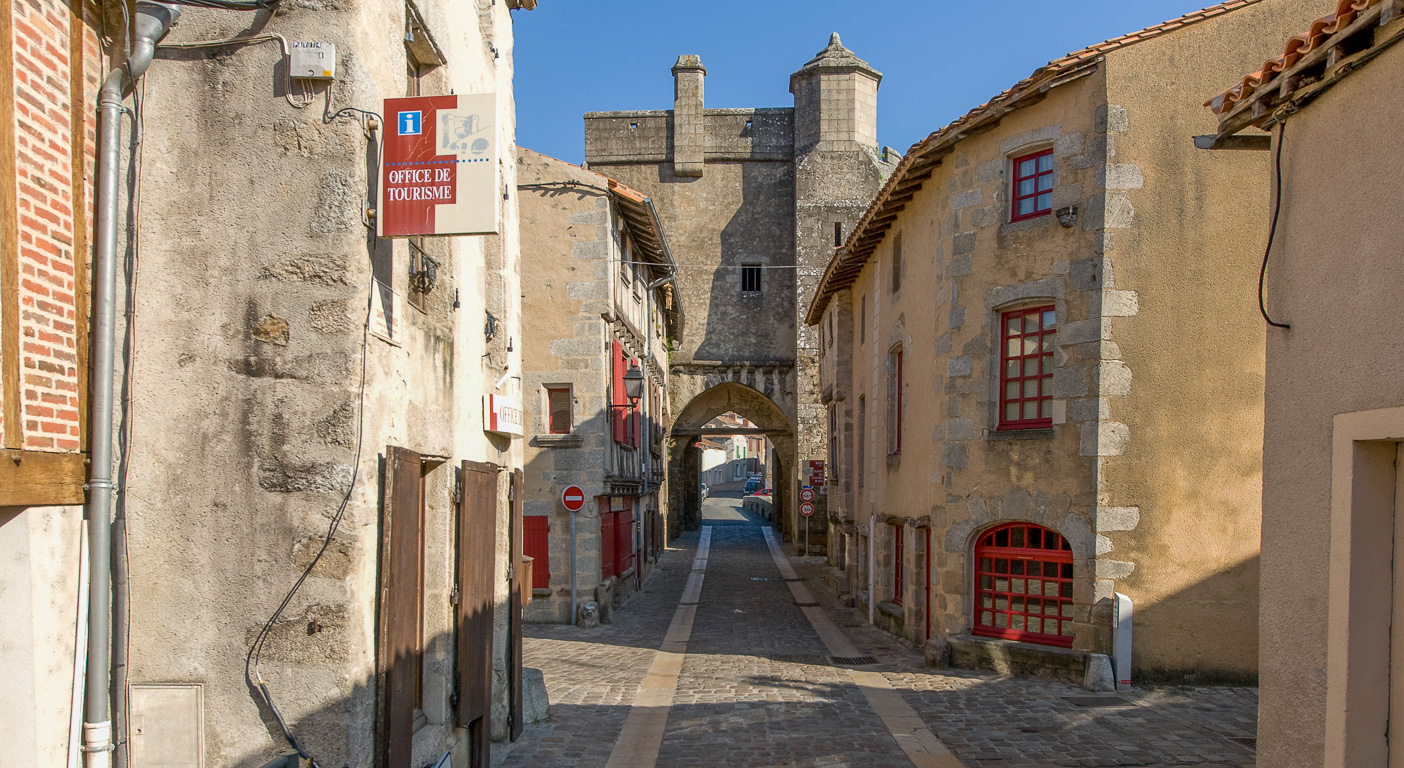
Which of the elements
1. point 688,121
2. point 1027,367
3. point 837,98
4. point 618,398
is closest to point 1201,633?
point 1027,367

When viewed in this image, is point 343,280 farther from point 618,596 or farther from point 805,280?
point 805,280

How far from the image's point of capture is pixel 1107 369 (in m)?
10.9

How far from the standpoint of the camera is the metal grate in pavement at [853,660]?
12500 millimetres

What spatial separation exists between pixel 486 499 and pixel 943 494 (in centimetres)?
691

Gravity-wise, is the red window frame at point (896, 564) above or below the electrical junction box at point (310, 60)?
below

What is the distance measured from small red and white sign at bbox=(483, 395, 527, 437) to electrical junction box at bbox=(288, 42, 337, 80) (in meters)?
3.38

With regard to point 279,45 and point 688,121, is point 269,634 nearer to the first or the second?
point 279,45

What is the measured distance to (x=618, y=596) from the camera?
59.5 feet

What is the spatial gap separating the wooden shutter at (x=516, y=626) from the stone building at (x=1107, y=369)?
579 cm

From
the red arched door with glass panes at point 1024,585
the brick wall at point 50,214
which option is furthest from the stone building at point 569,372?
the brick wall at point 50,214

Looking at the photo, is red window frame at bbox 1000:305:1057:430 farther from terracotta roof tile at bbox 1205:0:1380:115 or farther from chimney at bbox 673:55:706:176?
chimney at bbox 673:55:706:176

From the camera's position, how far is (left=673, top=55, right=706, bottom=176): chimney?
31500mm

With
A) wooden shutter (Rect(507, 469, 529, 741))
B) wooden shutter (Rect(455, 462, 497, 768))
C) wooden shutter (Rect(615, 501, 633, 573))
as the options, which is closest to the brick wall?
wooden shutter (Rect(455, 462, 497, 768))

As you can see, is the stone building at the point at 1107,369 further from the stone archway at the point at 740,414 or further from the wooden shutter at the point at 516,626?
the stone archway at the point at 740,414
